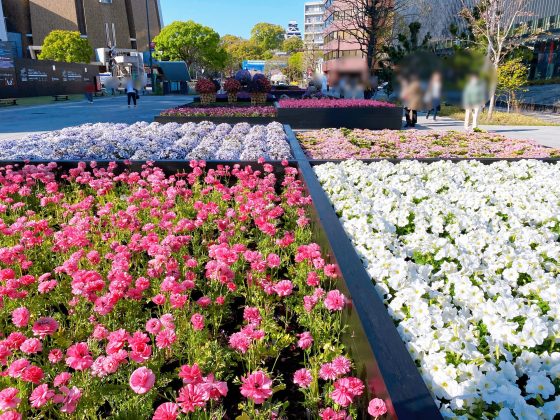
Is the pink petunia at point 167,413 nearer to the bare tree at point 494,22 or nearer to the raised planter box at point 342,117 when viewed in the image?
the raised planter box at point 342,117

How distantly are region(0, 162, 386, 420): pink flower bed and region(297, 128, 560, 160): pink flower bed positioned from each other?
5020 mm

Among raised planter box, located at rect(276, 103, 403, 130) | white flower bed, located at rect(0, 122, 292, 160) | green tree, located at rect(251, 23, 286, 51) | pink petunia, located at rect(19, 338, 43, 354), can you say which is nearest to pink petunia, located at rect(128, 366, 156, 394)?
pink petunia, located at rect(19, 338, 43, 354)

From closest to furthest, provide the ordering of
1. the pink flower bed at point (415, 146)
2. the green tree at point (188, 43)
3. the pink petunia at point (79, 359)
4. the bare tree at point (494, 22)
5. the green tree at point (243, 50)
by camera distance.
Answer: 1. the pink petunia at point (79, 359)
2. the pink flower bed at point (415, 146)
3. the bare tree at point (494, 22)
4. the green tree at point (188, 43)
5. the green tree at point (243, 50)

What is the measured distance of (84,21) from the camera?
75.4 meters

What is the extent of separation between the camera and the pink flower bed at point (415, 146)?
8977mm

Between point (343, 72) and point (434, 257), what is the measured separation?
44.5 feet

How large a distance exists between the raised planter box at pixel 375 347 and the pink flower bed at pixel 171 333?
0.29 ft

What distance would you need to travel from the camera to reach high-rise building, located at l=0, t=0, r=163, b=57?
7169 cm

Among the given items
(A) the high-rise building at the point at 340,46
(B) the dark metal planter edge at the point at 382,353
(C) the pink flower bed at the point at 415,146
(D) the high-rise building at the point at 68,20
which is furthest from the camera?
(D) the high-rise building at the point at 68,20

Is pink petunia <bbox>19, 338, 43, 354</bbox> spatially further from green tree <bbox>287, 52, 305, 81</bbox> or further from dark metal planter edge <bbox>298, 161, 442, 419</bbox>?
green tree <bbox>287, 52, 305, 81</bbox>

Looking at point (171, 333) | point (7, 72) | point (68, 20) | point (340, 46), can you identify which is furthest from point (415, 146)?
point (68, 20)

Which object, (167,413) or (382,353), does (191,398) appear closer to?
(167,413)

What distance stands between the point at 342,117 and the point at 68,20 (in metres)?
73.2

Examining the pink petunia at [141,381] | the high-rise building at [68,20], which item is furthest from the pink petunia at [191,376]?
the high-rise building at [68,20]
